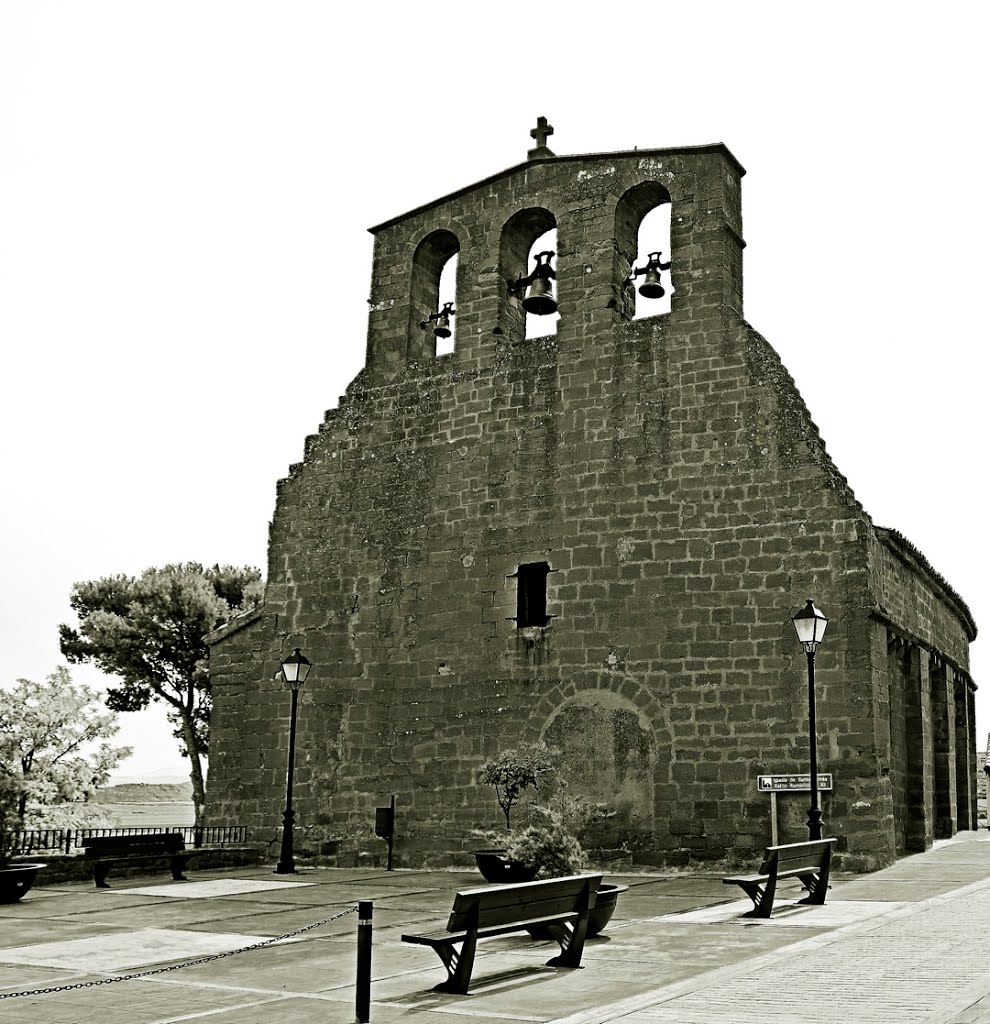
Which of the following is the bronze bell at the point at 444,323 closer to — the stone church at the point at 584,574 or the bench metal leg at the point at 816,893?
the stone church at the point at 584,574

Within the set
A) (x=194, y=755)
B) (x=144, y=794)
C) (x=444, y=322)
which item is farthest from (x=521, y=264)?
(x=144, y=794)

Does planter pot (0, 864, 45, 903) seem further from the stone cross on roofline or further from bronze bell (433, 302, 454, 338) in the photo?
the stone cross on roofline

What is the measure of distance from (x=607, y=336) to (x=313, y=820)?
919 cm

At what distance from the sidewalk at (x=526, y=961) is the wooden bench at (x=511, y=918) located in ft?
0.70

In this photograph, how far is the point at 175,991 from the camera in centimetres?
805

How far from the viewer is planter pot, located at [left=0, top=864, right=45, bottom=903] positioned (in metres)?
13.8

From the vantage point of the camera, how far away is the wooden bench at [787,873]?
11.2 meters

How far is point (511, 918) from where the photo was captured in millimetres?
8250

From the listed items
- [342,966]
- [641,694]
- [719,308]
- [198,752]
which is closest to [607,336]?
[719,308]

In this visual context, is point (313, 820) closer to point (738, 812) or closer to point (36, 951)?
point (738, 812)

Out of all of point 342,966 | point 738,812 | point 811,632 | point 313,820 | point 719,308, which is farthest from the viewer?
point 313,820

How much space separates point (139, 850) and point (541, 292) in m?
10.3

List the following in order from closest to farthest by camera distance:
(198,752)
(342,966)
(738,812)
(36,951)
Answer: (342,966) < (36,951) < (738,812) < (198,752)

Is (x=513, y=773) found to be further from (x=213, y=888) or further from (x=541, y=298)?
(x=541, y=298)
